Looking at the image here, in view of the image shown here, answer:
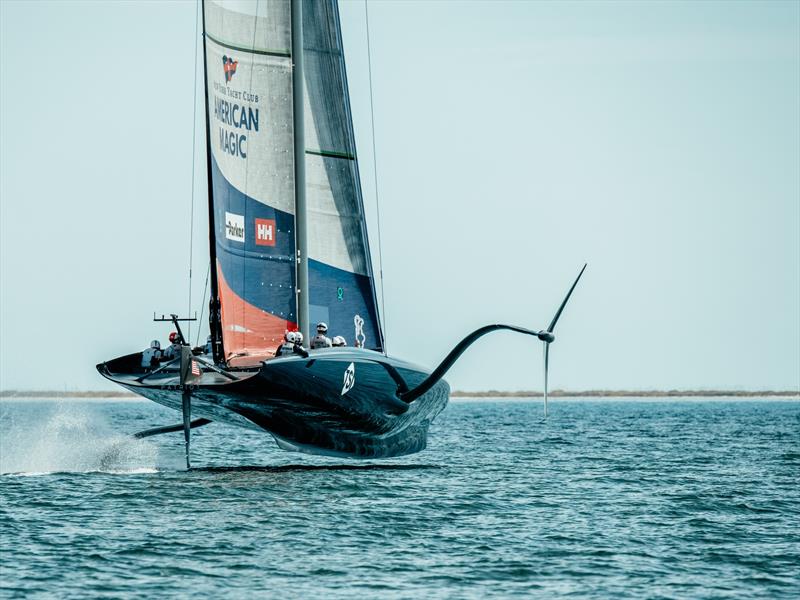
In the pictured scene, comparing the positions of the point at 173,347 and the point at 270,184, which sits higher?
the point at 270,184

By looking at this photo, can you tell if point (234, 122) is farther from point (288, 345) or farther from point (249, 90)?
point (288, 345)

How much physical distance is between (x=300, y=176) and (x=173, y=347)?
13.1ft

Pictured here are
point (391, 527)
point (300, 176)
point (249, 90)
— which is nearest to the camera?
point (391, 527)

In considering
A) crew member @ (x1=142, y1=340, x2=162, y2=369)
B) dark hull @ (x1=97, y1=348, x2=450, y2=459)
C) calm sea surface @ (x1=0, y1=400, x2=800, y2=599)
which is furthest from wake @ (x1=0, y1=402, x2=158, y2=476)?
dark hull @ (x1=97, y1=348, x2=450, y2=459)

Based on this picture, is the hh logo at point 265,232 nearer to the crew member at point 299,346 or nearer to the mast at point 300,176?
the mast at point 300,176

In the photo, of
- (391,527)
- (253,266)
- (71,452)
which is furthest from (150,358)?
(71,452)

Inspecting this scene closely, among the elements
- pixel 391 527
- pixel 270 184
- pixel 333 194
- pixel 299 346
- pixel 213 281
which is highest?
pixel 333 194

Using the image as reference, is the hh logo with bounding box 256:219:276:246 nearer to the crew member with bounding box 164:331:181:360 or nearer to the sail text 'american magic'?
the sail text 'american magic'

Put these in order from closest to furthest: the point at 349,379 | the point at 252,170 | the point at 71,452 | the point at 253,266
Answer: the point at 349,379 → the point at 253,266 → the point at 252,170 → the point at 71,452

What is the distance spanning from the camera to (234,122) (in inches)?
912

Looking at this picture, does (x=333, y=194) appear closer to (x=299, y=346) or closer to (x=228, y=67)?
(x=228, y=67)

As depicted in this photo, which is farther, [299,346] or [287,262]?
[287,262]

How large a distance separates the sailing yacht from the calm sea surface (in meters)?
1.61

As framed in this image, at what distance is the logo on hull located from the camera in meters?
22.0
